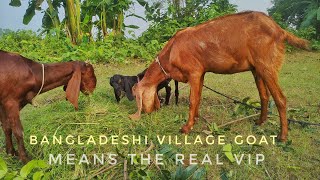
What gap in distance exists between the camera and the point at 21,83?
462 cm

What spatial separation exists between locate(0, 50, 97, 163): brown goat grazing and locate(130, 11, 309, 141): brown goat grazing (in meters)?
1.01

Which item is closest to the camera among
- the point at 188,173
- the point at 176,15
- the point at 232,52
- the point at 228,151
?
the point at 188,173

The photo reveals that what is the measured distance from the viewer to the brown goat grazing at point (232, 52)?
15.8ft

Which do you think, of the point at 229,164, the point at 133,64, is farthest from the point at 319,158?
the point at 133,64

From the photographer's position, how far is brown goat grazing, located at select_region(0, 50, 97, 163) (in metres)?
4.54

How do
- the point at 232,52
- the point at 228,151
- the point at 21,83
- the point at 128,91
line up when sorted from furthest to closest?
the point at 128,91 < the point at 232,52 < the point at 21,83 < the point at 228,151

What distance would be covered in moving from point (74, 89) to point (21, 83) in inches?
28.8

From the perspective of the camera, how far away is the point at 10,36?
1324 cm

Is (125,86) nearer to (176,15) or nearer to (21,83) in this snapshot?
(21,83)

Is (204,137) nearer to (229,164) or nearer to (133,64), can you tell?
(229,164)

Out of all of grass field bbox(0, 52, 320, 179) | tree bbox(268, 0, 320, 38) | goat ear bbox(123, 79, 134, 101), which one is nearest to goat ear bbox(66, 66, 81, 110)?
grass field bbox(0, 52, 320, 179)

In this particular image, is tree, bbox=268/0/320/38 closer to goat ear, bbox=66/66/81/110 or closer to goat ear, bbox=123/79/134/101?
goat ear, bbox=123/79/134/101

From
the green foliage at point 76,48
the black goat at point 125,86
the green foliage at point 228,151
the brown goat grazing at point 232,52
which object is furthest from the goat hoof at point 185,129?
the green foliage at point 76,48

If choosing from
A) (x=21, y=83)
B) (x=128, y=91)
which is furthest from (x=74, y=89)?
(x=128, y=91)
